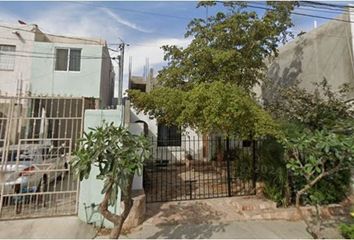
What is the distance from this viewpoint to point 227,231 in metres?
5.79

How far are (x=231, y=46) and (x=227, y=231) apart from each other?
23.0 feet

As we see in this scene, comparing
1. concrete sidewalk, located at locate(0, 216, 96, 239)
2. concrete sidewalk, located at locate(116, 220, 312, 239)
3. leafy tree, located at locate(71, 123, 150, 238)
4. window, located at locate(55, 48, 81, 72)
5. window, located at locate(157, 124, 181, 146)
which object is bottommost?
concrete sidewalk, located at locate(116, 220, 312, 239)

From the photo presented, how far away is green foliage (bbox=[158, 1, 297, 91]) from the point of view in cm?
1005

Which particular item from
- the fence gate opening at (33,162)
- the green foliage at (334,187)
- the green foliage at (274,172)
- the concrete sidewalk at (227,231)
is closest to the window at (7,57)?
the fence gate opening at (33,162)

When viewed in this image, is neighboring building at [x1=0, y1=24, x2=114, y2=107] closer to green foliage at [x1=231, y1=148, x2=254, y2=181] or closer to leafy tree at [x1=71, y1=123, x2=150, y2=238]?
green foliage at [x1=231, y1=148, x2=254, y2=181]

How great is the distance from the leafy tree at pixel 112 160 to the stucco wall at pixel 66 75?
11.7m

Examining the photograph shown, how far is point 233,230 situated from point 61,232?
3554 millimetres

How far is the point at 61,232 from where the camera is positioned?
539cm

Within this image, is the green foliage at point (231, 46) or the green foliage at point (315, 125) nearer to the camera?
the green foliage at point (315, 125)

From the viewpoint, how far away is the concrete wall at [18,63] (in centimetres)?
1483

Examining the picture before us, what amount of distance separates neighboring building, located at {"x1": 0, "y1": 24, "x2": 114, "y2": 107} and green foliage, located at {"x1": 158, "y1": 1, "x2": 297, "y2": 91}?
614cm

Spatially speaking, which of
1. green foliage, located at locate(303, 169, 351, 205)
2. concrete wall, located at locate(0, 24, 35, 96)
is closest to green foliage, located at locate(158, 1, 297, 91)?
green foliage, located at locate(303, 169, 351, 205)

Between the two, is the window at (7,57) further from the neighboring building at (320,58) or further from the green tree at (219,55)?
the neighboring building at (320,58)

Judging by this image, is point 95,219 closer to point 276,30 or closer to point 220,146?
point 220,146
